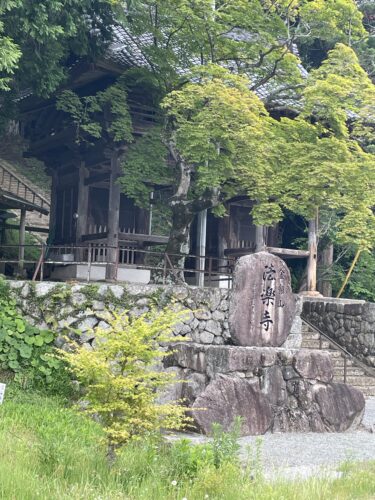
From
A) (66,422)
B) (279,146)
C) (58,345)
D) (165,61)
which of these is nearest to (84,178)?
(165,61)

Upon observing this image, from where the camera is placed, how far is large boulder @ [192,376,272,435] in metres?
10.8

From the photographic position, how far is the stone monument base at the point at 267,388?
37.1ft

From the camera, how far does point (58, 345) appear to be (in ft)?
43.7

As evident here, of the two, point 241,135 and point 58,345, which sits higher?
point 241,135

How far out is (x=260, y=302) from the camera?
1283 cm

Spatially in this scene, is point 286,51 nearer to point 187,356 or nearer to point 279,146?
point 279,146

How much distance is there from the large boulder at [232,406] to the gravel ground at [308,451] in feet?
0.80

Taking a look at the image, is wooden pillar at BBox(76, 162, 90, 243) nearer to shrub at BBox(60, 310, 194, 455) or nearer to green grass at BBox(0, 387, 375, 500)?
green grass at BBox(0, 387, 375, 500)

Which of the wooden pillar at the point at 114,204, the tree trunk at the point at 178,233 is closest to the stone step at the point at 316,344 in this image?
the tree trunk at the point at 178,233

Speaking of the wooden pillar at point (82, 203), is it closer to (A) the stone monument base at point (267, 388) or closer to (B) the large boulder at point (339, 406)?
(A) the stone monument base at point (267, 388)

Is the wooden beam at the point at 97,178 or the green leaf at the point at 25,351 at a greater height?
the wooden beam at the point at 97,178

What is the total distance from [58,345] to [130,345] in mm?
6034

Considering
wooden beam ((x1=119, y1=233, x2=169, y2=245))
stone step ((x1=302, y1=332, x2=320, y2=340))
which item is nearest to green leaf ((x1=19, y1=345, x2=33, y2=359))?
wooden beam ((x1=119, y1=233, x2=169, y2=245))

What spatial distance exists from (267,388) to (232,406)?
40.6 inches
